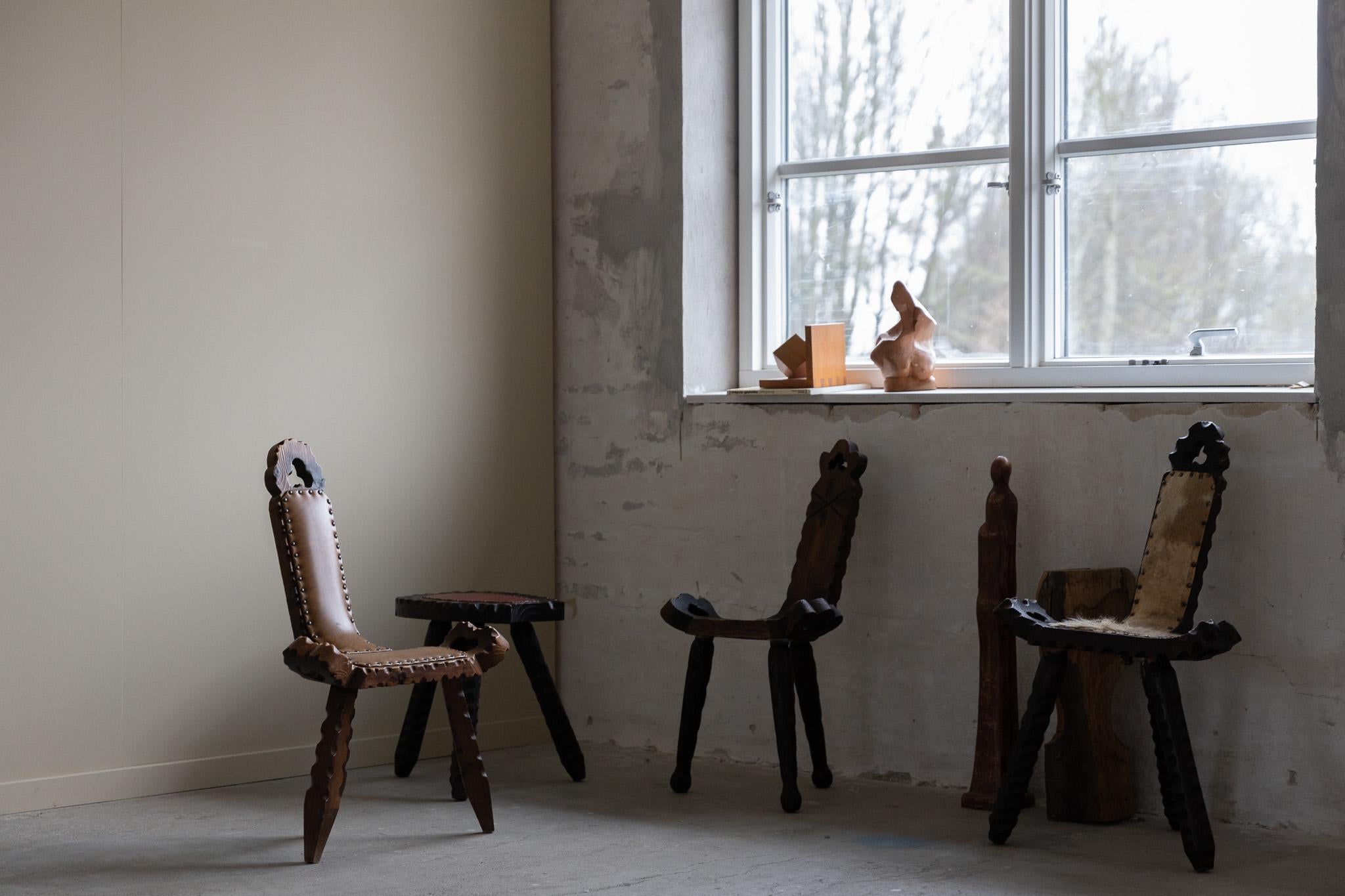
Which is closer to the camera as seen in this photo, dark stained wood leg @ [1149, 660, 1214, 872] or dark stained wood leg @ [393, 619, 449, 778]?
dark stained wood leg @ [1149, 660, 1214, 872]

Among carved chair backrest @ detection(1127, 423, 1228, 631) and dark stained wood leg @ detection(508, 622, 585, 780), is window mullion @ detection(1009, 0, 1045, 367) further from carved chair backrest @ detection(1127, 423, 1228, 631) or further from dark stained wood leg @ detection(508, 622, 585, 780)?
dark stained wood leg @ detection(508, 622, 585, 780)

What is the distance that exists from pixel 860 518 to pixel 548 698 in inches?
43.4

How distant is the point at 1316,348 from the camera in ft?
12.3

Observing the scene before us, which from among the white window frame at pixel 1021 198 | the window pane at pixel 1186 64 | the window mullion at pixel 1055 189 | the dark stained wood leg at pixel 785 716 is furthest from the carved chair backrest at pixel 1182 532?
the window pane at pixel 1186 64

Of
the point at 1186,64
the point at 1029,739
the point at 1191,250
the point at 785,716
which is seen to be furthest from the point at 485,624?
the point at 1186,64

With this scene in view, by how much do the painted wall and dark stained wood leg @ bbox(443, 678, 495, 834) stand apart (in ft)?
3.30

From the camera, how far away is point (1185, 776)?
3406mm

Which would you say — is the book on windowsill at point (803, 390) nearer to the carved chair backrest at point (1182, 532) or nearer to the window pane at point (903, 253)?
the window pane at point (903, 253)

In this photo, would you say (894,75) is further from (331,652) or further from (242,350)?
(331,652)

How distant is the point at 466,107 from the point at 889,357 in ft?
5.61

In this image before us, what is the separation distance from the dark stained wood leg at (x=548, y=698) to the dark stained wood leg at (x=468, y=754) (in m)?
0.55

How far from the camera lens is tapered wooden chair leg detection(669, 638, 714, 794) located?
13.8 feet

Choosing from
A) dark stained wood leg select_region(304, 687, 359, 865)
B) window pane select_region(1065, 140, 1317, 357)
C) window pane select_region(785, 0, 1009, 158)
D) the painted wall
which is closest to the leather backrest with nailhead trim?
window pane select_region(1065, 140, 1317, 357)

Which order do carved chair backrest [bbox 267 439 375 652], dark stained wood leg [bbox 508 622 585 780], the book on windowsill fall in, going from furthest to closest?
1. the book on windowsill
2. dark stained wood leg [bbox 508 622 585 780]
3. carved chair backrest [bbox 267 439 375 652]
